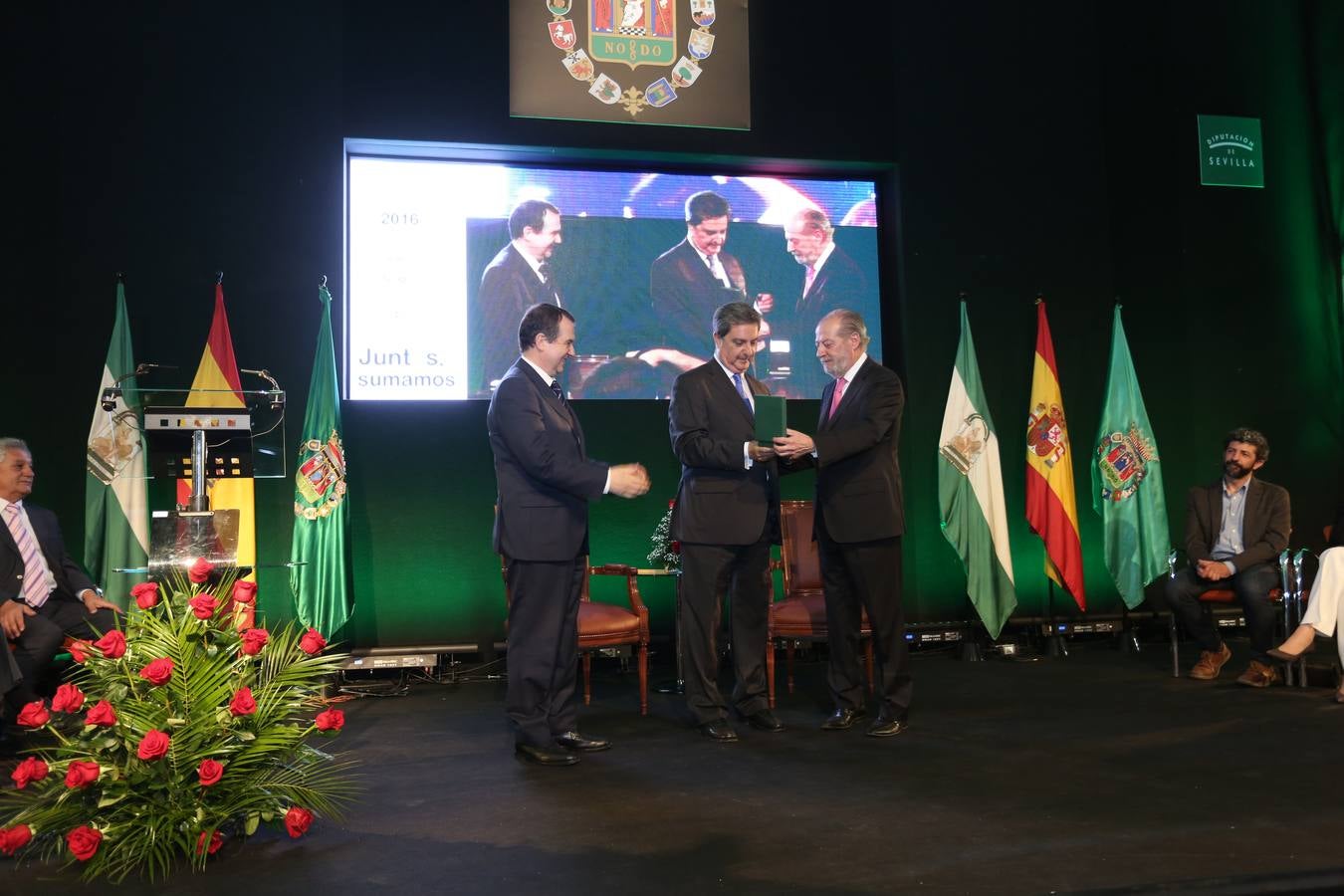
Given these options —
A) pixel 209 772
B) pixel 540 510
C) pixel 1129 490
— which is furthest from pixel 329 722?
pixel 1129 490

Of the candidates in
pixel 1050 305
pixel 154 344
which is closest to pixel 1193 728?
pixel 1050 305

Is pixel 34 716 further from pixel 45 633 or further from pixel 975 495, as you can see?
pixel 975 495

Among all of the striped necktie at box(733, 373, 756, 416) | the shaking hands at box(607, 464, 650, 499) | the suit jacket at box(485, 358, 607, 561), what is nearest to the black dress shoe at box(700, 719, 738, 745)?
the suit jacket at box(485, 358, 607, 561)

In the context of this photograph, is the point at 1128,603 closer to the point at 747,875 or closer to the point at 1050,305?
the point at 1050,305

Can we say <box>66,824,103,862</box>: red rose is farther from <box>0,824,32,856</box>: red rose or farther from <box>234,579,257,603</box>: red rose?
<box>234,579,257,603</box>: red rose

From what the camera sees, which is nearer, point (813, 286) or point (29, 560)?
point (29, 560)

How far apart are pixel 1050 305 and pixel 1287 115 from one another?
227cm

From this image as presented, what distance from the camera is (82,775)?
2.41m

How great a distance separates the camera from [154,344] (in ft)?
18.9

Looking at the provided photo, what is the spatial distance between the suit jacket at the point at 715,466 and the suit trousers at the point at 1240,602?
2414 millimetres

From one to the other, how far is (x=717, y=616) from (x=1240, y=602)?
279 centimetres

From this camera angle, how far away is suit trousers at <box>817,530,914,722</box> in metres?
4.02

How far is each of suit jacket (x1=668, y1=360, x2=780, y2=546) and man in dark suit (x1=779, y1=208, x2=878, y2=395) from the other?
2410 mm

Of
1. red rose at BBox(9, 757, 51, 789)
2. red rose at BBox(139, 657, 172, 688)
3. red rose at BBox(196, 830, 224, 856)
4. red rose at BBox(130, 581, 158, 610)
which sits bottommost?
red rose at BBox(196, 830, 224, 856)
